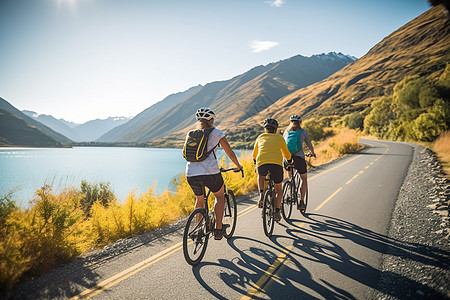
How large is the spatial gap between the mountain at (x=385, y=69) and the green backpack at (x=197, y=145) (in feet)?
335

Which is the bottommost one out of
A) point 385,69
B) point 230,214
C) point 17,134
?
point 230,214

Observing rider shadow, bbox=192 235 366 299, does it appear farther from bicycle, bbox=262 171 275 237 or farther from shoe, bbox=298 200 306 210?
shoe, bbox=298 200 306 210

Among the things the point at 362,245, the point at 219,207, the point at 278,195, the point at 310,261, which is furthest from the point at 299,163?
the point at 219,207

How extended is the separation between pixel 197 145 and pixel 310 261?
2.61 metres

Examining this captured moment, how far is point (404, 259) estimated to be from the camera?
152 inches

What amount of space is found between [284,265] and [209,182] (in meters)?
1.76

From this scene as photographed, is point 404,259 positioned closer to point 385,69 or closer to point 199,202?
point 199,202

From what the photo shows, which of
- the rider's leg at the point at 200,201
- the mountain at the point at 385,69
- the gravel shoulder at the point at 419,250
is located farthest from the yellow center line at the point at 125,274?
the mountain at the point at 385,69

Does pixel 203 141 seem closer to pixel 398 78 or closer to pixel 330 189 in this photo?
pixel 330 189

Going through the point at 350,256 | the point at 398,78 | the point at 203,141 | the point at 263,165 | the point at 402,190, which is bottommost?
the point at 402,190

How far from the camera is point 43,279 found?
3.32m

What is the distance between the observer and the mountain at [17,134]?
48.8 metres

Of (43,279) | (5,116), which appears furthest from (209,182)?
(5,116)

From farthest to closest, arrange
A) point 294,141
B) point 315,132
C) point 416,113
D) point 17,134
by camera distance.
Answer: point 17,134
point 315,132
point 416,113
point 294,141
